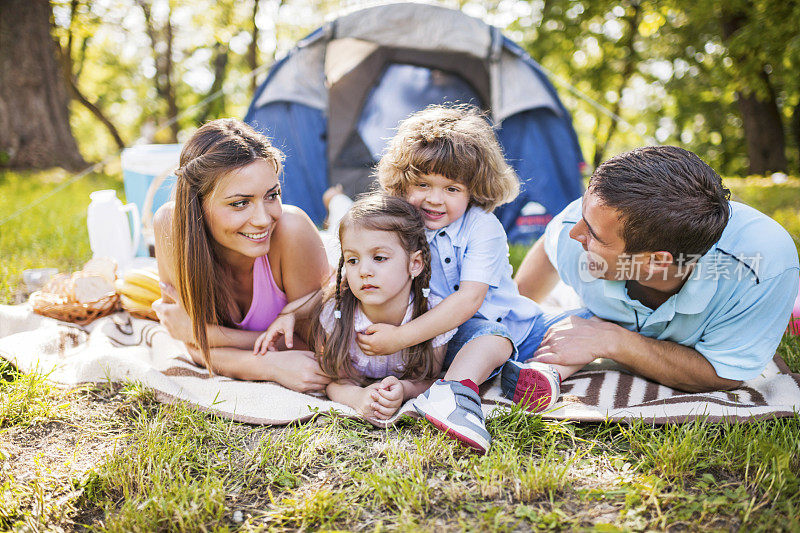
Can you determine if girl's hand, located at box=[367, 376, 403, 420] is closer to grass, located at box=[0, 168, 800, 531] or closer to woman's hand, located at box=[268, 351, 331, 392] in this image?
grass, located at box=[0, 168, 800, 531]

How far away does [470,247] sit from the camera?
6.51ft

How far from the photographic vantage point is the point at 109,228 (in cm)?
312

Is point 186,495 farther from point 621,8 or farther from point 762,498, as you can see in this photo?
point 621,8

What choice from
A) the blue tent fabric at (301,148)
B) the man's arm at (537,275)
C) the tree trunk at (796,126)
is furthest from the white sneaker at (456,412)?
the tree trunk at (796,126)

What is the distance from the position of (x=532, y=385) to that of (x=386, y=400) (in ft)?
1.57

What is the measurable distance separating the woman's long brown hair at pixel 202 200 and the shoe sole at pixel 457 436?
0.92 meters

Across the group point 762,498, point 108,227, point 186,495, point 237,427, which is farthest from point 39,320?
point 762,498

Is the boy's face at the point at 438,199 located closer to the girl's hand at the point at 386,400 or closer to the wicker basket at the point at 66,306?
the girl's hand at the point at 386,400

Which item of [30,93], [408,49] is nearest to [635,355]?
[408,49]

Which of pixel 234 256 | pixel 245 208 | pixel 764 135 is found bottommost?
pixel 234 256

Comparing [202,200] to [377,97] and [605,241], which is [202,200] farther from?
[377,97]

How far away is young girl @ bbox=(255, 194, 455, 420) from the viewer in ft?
5.97

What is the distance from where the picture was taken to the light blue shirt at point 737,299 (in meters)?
1.72

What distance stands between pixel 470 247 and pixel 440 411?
2.06 feet
